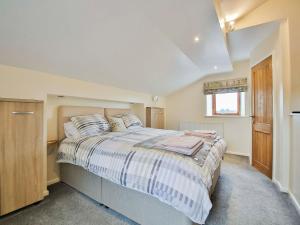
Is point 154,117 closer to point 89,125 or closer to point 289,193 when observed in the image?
point 89,125

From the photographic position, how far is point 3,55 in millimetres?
1594

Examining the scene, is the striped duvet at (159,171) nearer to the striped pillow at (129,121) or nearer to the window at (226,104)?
the striped pillow at (129,121)

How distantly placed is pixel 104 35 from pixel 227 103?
3619 mm

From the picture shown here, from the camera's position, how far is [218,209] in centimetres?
169

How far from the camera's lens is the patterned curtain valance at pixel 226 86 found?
3.76 m

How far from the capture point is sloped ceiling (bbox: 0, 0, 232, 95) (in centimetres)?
138

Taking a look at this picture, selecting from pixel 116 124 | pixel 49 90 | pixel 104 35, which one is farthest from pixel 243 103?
pixel 49 90

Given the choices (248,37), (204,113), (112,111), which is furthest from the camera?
(204,113)

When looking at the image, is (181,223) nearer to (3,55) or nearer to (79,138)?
(79,138)

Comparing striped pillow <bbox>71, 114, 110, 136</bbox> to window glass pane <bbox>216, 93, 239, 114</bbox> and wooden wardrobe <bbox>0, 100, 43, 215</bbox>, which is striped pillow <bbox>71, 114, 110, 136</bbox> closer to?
wooden wardrobe <bbox>0, 100, 43, 215</bbox>

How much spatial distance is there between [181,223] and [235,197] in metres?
1.13

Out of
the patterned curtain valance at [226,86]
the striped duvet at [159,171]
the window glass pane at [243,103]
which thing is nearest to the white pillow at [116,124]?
the striped duvet at [159,171]

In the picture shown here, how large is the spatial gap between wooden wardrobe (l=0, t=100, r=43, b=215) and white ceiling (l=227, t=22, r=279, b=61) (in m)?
3.16

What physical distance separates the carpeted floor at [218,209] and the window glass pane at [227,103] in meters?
2.20
